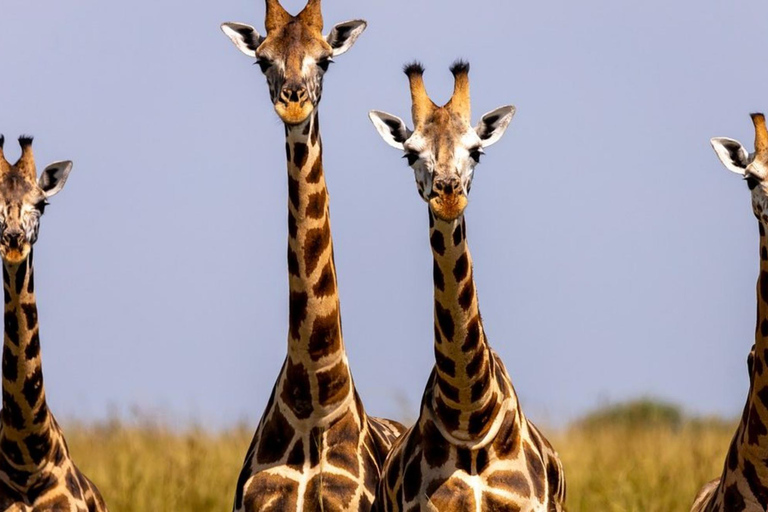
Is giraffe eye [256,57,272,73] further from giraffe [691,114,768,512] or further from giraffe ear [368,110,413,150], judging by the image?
giraffe [691,114,768,512]

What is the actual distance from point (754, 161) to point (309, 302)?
2877 millimetres

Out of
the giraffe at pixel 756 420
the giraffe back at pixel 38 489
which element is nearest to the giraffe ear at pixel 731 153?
the giraffe at pixel 756 420

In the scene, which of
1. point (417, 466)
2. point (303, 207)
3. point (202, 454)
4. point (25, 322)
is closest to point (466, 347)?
point (417, 466)

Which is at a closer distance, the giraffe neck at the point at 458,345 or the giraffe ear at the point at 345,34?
the giraffe neck at the point at 458,345

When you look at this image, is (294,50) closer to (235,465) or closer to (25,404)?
(25,404)

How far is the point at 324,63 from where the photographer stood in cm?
1189

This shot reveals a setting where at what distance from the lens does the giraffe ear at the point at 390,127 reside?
11602 mm

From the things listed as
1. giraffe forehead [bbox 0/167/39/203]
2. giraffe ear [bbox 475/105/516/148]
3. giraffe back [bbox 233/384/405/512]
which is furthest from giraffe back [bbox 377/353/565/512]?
giraffe forehead [bbox 0/167/39/203]

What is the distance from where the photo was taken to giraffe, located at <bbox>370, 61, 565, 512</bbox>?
427 inches

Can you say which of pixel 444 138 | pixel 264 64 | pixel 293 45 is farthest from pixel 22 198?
pixel 444 138

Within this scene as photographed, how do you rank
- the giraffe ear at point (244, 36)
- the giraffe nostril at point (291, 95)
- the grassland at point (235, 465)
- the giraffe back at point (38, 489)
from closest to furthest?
1. the giraffe nostril at point (291, 95)
2. the giraffe ear at point (244, 36)
3. the giraffe back at point (38, 489)
4. the grassland at point (235, 465)

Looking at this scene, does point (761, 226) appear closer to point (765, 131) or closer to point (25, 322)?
point (765, 131)

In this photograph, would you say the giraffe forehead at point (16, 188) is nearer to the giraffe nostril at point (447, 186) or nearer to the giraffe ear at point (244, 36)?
the giraffe ear at point (244, 36)

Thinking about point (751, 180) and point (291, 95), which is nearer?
point (751, 180)
